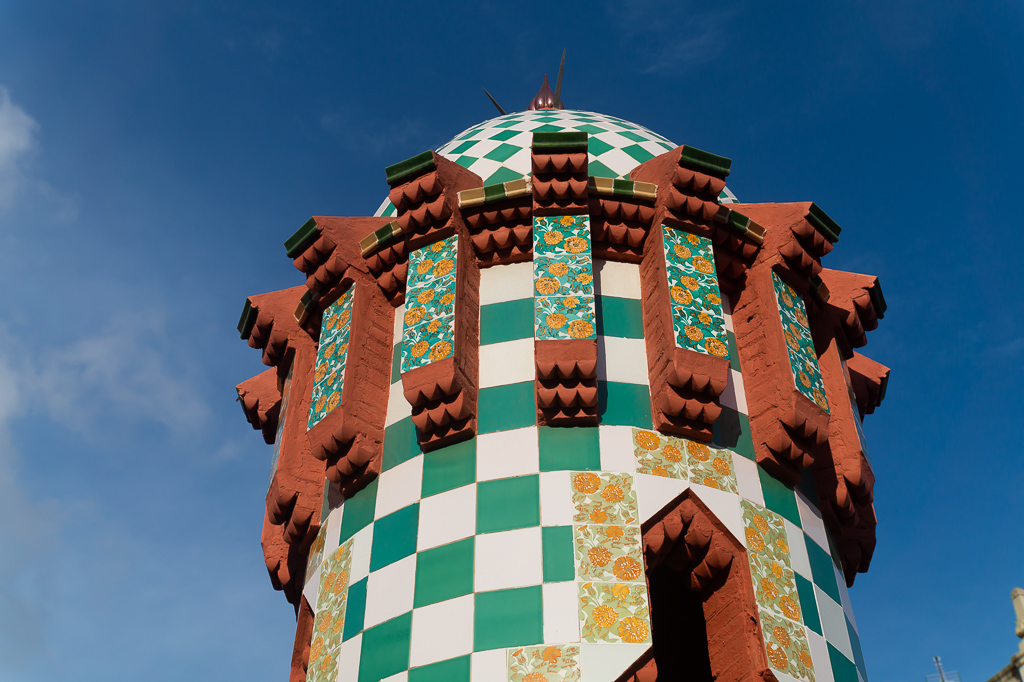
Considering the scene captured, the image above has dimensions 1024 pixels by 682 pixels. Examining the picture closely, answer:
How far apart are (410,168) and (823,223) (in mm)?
3505

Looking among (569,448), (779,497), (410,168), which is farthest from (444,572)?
(410,168)

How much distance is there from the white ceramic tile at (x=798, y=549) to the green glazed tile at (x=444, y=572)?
2.28 meters

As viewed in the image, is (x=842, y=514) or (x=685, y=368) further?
(x=842, y=514)

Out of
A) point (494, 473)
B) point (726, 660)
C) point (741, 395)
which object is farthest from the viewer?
point (741, 395)

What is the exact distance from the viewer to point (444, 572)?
21.9 feet

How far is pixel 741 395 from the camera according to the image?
7715mm

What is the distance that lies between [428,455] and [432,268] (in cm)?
156

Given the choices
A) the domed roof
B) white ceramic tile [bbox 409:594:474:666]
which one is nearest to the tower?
white ceramic tile [bbox 409:594:474:666]

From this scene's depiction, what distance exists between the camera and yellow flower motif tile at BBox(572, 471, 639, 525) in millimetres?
6672

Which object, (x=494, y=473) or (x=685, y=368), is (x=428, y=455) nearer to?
(x=494, y=473)

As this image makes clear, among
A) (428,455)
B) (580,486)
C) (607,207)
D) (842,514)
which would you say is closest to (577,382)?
(580,486)

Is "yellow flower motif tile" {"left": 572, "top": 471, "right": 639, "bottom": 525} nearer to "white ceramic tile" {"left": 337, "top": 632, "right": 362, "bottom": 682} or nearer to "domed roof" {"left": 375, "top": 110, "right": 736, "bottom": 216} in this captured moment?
"white ceramic tile" {"left": 337, "top": 632, "right": 362, "bottom": 682}

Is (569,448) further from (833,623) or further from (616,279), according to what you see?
(833,623)

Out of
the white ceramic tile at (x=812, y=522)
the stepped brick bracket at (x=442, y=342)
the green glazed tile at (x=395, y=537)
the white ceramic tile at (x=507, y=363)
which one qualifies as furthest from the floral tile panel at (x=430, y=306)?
the white ceramic tile at (x=812, y=522)
